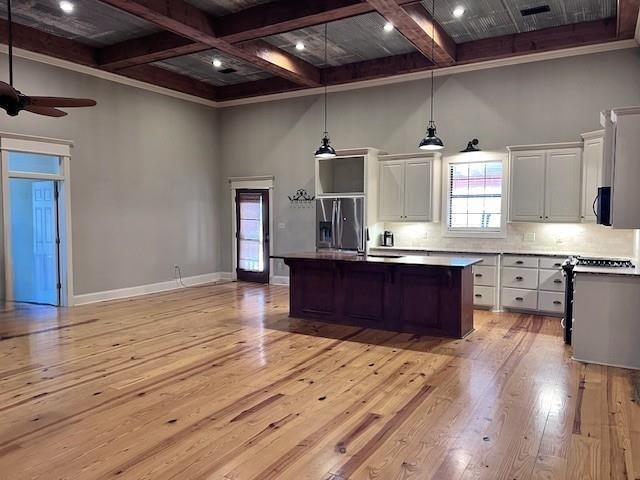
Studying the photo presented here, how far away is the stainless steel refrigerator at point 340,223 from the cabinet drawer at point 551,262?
264cm

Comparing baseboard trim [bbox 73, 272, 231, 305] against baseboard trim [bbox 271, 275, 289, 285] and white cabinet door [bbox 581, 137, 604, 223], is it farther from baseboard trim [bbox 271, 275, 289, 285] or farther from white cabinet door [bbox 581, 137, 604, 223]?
white cabinet door [bbox 581, 137, 604, 223]

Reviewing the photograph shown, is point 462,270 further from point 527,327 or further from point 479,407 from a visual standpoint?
point 479,407

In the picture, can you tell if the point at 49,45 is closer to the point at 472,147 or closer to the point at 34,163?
the point at 34,163

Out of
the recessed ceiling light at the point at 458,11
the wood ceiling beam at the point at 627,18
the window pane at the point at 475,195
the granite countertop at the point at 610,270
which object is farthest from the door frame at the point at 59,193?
the wood ceiling beam at the point at 627,18

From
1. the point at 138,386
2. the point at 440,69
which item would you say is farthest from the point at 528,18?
the point at 138,386

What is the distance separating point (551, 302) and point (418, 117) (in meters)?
3.45

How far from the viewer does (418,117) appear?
25.3 feet

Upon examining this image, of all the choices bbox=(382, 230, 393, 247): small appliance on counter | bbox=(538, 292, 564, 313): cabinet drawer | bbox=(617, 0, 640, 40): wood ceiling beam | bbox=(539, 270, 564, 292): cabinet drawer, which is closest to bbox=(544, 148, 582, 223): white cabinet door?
bbox=(539, 270, 564, 292): cabinet drawer

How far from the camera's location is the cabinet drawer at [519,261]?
6410mm

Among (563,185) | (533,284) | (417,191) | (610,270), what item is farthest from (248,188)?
(610,270)

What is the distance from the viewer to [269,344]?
16.5 ft

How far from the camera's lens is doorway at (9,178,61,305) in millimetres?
7211

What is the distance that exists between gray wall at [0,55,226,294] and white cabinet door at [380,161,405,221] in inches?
148

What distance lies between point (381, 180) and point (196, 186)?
147 inches
